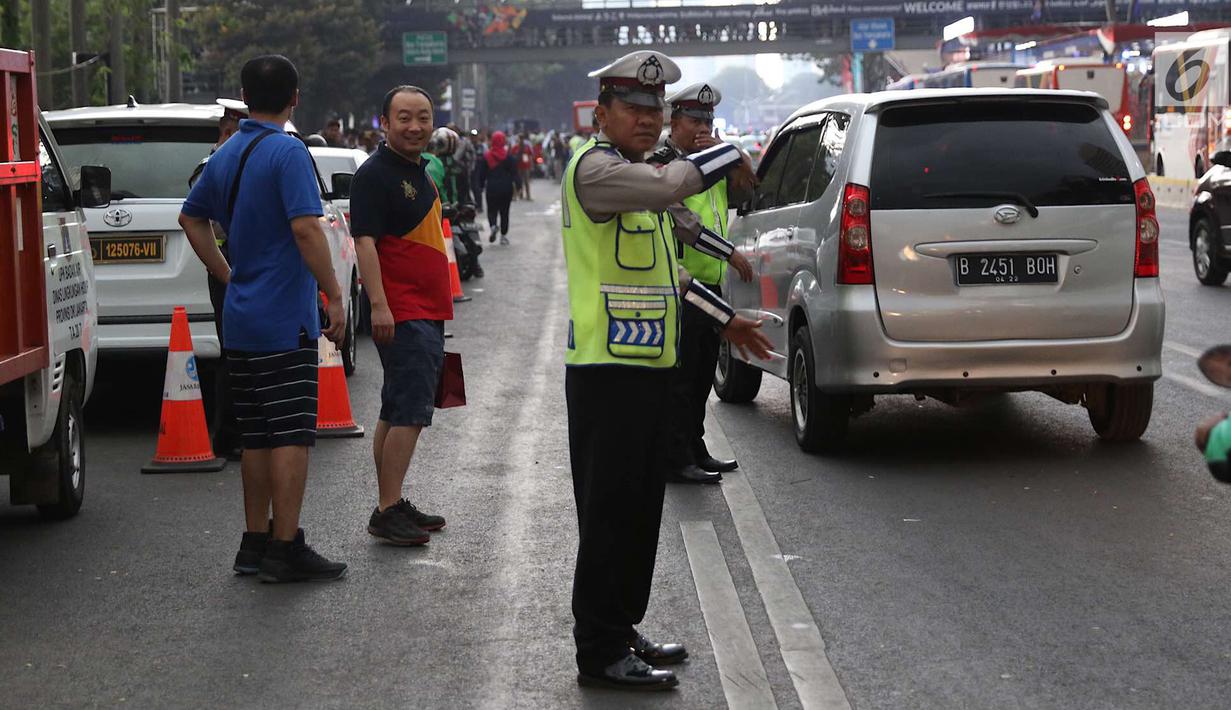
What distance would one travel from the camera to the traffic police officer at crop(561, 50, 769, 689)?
16.9 ft

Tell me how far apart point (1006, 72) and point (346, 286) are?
41581 millimetres

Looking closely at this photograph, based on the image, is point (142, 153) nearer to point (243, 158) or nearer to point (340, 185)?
point (340, 185)

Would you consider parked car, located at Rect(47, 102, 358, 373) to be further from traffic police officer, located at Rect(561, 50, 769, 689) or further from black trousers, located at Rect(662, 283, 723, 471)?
traffic police officer, located at Rect(561, 50, 769, 689)

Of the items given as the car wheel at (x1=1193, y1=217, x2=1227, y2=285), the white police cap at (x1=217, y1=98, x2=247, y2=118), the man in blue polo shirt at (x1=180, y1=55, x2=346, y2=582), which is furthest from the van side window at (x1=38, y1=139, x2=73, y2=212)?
the car wheel at (x1=1193, y1=217, x2=1227, y2=285)

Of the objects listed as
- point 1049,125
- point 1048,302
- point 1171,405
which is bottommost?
point 1171,405

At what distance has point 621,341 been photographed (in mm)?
5207

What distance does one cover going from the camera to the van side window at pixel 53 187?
7.94 m

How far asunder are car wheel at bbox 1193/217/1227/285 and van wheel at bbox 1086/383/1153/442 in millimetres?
9831

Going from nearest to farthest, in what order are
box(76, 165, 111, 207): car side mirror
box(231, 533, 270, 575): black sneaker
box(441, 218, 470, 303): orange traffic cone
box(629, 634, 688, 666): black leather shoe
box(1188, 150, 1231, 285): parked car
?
box(629, 634, 688, 666): black leather shoe < box(231, 533, 270, 575): black sneaker < box(76, 165, 111, 207): car side mirror < box(1188, 150, 1231, 285): parked car < box(441, 218, 470, 303): orange traffic cone

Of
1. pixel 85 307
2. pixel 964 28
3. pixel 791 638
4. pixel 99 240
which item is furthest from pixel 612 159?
pixel 964 28

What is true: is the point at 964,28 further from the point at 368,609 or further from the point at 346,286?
the point at 368,609

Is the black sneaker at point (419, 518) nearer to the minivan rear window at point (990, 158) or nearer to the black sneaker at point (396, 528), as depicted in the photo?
the black sneaker at point (396, 528)

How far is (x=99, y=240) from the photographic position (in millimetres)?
10469

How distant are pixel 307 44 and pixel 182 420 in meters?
63.8
